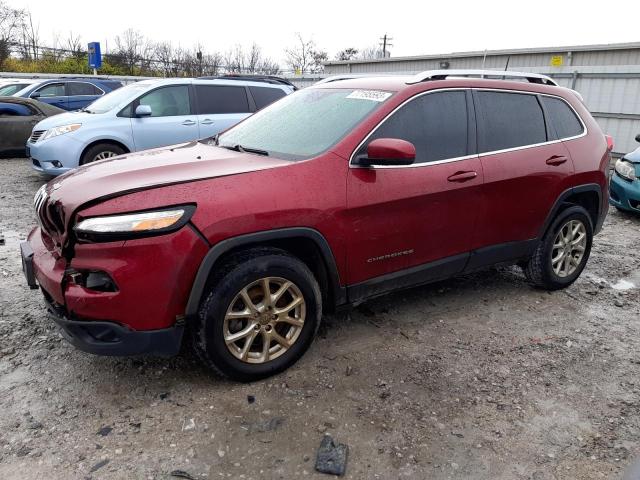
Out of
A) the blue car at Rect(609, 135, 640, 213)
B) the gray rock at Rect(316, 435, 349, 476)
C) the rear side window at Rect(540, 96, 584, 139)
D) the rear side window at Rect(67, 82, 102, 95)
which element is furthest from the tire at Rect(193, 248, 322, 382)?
the rear side window at Rect(67, 82, 102, 95)

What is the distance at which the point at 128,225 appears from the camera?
253 cm

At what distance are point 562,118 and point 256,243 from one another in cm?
296

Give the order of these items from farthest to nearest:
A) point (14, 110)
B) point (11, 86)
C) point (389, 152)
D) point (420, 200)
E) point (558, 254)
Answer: point (11, 86), point (14, 110), point (558, 254), point (420, 200), point (389, 152)

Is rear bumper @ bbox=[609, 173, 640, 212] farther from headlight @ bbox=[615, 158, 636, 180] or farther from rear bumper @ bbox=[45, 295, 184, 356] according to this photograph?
rear bumper @ bbox=[45, 295, 184, 356]

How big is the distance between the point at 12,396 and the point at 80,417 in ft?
1.54

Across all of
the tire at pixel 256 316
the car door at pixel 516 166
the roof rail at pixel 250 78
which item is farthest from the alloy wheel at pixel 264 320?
the roof rail at pixel 250 78

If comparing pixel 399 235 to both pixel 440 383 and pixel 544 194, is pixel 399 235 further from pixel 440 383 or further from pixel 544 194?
pixel 544 194

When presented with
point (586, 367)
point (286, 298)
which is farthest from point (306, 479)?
point (586, 367)

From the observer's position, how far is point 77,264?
2.58 metres

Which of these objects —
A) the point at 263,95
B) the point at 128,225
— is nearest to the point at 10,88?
the point at 263,95

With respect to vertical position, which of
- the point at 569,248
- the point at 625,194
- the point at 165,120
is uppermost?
the point at 165,120

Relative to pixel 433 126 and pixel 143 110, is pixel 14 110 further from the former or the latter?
pixel 433 126

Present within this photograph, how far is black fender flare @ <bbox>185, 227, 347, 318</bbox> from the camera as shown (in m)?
2.66

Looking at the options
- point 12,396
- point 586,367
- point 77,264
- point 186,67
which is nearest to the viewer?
point 77,264
